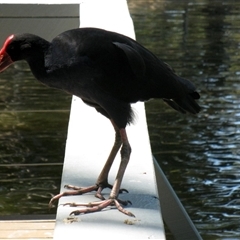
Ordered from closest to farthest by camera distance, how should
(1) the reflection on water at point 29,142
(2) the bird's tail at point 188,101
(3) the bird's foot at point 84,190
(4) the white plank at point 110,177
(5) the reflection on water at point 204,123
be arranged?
(4) the white plank at point 110,177 → (3) the bird's foot at point 84,190 → (2) the bird's tail at point 188,101 → (5) the reflection on water at point 204,123 → (1) the reflection on water at point 29,142

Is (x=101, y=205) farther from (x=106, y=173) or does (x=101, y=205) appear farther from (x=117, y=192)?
(x=106, y=173)

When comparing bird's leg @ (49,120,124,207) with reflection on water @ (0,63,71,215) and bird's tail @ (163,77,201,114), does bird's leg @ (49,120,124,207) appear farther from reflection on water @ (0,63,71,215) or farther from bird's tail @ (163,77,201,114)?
reflection on water @ (0,63,71,215)

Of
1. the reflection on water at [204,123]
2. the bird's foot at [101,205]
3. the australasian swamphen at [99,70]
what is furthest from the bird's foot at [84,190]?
the reflection on water at [204,123]

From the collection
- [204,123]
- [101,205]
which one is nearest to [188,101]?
[101,205]

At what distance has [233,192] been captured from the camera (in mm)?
6234

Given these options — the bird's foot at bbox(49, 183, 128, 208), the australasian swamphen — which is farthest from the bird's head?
the bird's foot at bbox(49, 183, 128, 208)

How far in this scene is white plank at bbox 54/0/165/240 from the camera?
2471 millimetres

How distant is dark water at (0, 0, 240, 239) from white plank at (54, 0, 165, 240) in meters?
2.23

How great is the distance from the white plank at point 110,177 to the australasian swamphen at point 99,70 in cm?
8

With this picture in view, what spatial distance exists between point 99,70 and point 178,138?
4.39m

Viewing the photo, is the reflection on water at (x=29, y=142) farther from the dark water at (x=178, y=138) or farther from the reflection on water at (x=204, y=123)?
the reflection on water at (x=204, y=123)

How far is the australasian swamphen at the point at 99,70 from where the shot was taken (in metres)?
3.15

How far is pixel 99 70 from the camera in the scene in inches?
126

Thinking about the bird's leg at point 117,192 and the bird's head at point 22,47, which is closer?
the bird's leg at point 117,192
